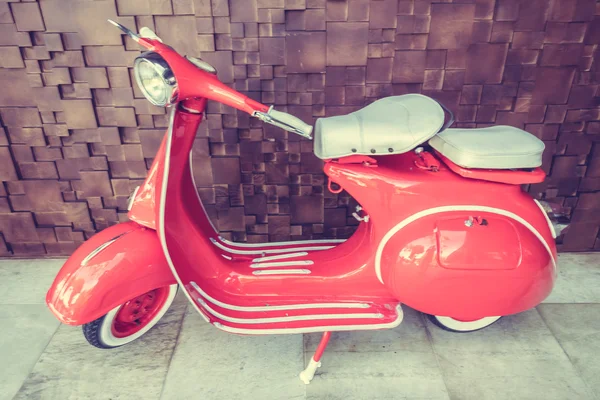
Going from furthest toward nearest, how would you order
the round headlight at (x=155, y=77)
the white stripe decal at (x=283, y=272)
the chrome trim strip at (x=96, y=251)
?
the white stripe decal at (x=283, y=272)
the chrome trim strip at (x=96, y=251)
the round headlight at (x=155, y=77)

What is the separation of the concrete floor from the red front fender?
0.37m

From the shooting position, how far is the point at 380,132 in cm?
153

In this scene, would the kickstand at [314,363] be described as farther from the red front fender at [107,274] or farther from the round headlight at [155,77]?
the round headlight at [155,77]

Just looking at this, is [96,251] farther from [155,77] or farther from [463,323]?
[463,323]

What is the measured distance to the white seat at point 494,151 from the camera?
1510mm

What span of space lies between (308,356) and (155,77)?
1257mm

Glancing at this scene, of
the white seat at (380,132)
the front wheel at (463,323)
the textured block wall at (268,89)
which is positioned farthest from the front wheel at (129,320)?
the front wheel at (463,323)

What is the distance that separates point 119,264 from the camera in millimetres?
1610

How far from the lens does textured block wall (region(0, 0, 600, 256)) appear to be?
201 centimetres

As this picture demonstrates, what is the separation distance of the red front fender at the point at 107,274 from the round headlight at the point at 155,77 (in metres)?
0.55

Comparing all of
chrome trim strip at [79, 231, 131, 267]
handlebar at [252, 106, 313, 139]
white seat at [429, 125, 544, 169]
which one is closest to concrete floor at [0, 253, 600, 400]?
chrome trim strip at [79, 231, 131, 267]

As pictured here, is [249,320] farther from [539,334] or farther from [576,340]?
[576,340]

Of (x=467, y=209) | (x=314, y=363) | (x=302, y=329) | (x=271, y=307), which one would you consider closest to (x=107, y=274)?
(x=271, y=307)

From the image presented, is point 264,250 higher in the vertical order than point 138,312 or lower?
higher
